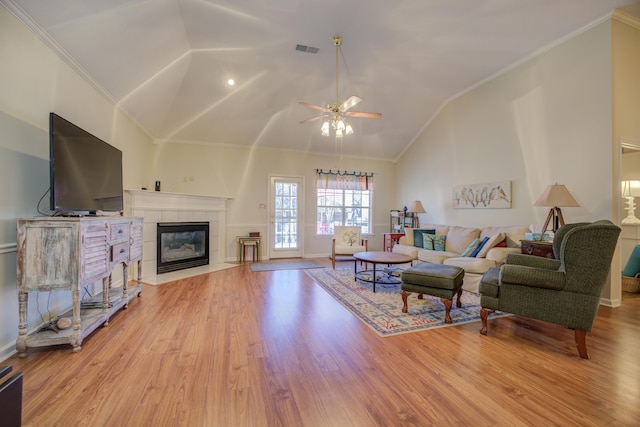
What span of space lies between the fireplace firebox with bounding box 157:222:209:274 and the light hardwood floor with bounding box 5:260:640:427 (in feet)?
6.82

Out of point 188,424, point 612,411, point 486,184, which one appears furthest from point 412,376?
point 486,184

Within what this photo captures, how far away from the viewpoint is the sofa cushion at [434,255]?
443 centimetres

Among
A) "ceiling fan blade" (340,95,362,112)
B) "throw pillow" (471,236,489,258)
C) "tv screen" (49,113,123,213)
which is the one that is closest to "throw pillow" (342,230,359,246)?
"throw pillow" (471,236,489,258)

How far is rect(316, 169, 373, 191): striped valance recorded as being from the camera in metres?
6.89

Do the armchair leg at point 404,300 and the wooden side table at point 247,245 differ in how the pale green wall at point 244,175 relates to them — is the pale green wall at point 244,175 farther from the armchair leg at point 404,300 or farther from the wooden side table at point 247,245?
the armchair leg at point 404,300

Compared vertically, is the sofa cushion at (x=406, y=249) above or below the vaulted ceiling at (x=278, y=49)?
below

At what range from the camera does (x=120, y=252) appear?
2.83 m

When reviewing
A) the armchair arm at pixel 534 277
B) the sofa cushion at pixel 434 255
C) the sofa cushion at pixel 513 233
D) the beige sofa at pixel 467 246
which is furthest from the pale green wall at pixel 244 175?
the armchair arm at pixel 534 277

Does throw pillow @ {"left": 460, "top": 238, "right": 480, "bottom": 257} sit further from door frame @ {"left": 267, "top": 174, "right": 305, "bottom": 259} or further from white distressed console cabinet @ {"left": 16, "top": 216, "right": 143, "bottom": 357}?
white distressed console cabinet @ {"left": 16, "top": 216, "right": 143, "bottom": 357}

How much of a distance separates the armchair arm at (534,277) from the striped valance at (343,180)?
487cm

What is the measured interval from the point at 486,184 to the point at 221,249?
529 cm

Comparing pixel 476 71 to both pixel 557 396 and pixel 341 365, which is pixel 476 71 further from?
pixel 341 365

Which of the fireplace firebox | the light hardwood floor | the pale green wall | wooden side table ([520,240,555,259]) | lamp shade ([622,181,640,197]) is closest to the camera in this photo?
the light hardwood floor

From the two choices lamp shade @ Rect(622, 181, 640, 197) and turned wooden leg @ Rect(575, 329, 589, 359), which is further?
lamp shade @ Rect(622, 181, 640, 197)
